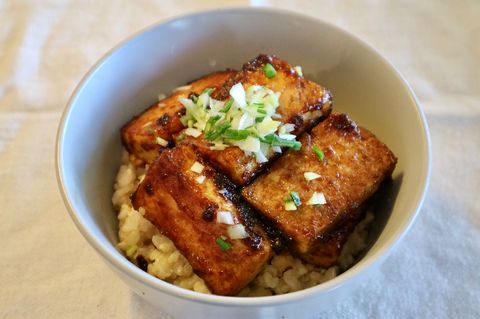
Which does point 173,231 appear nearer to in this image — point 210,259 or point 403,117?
point 210,259

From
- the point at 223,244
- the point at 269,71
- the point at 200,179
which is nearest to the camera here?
the point at 223,244

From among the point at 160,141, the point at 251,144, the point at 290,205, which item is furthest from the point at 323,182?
the point at 160,141

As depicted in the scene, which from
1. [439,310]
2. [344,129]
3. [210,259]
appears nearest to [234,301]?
[210,259]

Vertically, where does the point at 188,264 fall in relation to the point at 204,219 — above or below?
below

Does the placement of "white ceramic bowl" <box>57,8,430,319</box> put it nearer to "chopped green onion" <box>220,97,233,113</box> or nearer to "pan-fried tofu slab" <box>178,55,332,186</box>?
"pan-fried tofu slab" <box>178,55,332,186</box>

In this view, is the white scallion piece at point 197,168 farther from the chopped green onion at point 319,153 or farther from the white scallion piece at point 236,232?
the chopped green onion at point 319,153

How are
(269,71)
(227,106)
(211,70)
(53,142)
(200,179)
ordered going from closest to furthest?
(200,179)
(227,106)
(269,71)
(211,70)
(53,142)

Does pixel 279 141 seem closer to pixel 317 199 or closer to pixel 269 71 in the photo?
pixel 317 199
